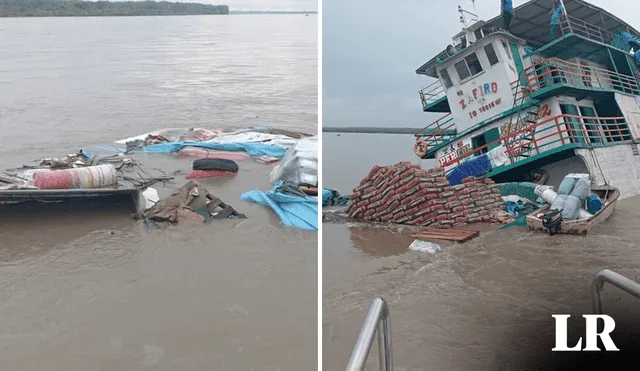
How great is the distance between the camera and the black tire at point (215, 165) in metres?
5.09

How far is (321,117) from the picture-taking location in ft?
4.07

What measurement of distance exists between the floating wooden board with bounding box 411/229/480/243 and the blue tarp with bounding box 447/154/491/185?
1.38 ft

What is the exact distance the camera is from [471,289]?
2721 millimetres

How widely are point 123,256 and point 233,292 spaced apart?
0.92 m

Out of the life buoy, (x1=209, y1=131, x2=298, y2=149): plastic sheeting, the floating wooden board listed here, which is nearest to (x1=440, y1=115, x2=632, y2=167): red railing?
the life buoy

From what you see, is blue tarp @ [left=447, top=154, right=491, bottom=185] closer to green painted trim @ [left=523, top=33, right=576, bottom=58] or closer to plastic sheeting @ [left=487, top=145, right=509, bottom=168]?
plastic sheeting @ [left=487, top=145, right=509, bottom=168]

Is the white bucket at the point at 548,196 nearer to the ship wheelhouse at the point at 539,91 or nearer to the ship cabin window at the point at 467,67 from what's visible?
the ship wheelhouse at the point at 539,91

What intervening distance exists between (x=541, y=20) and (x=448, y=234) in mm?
1469

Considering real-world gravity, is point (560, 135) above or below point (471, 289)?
above

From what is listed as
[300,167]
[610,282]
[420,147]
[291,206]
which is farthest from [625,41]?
[300,167]

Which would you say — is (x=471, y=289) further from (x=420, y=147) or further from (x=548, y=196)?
(x=420, y=147)

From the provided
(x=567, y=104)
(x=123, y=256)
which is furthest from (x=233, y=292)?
(x=567, y=104)

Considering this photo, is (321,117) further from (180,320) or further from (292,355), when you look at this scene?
(180,320)

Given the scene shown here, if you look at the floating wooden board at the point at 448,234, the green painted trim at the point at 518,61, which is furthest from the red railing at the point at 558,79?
the floating wooden board at the point at 448,234
